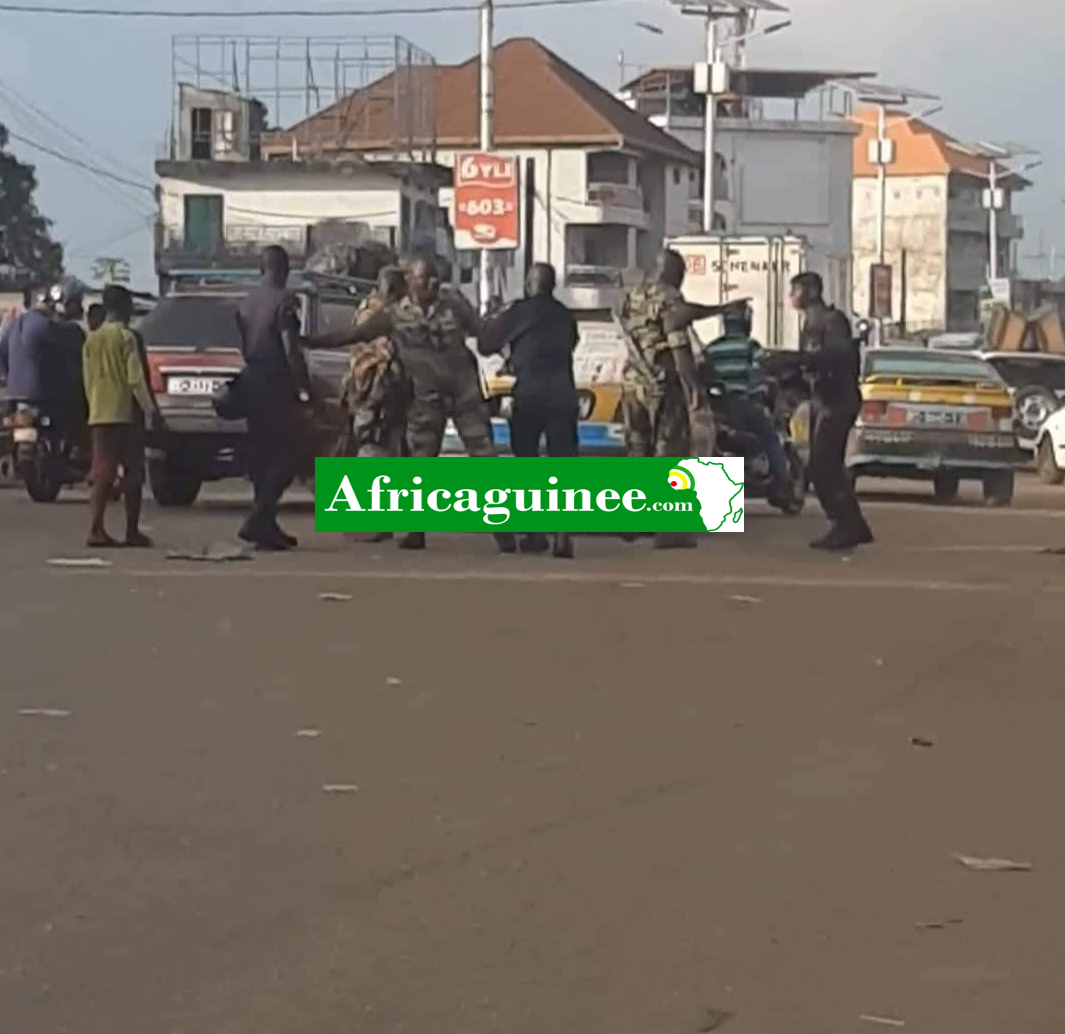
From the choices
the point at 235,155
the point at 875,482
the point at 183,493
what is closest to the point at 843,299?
the point at 235,155

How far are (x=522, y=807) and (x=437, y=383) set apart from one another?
312 inches

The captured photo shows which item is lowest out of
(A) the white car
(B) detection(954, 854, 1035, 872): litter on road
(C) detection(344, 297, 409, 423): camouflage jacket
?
(A) the white car

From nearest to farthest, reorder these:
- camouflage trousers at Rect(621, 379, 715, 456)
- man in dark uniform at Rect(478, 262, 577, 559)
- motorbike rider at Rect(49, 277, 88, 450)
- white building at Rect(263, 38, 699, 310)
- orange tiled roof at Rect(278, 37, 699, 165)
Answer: man in dark uniform at Rect(478, 262, 577, 559), camouflage trousers at Rect(621, 379, 715, 456), motorbike rider at Rect(49, 277, 88, 450), white building at Rect(263, 38, 699, 310), orange tiled roof at Rect(278, 37, 699, 165)

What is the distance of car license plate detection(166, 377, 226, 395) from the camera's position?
62.8 feet

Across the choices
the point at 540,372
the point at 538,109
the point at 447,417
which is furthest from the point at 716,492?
the point at 538,109

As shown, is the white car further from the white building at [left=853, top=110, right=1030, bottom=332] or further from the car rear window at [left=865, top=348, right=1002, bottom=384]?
the white building at [left=853, top=110, right=1030, bottom=332]

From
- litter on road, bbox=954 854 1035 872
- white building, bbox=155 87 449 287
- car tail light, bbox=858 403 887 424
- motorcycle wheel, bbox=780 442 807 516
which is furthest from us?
white building, bbox=155 87 449 287

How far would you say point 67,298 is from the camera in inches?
816

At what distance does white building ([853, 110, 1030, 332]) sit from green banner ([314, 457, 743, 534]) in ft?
392

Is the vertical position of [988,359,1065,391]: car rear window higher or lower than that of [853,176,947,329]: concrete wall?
lower

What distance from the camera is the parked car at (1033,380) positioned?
1308 inches

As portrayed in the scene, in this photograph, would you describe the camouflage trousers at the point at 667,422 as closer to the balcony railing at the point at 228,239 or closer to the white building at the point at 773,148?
the balcony railing at the point at 228,239

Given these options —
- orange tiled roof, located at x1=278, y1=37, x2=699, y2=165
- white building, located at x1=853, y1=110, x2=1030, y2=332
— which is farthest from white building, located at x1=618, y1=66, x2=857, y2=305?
white building, located at x1=853, y1=110, x2=1030, y2=332

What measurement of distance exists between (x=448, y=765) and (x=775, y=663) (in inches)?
114
